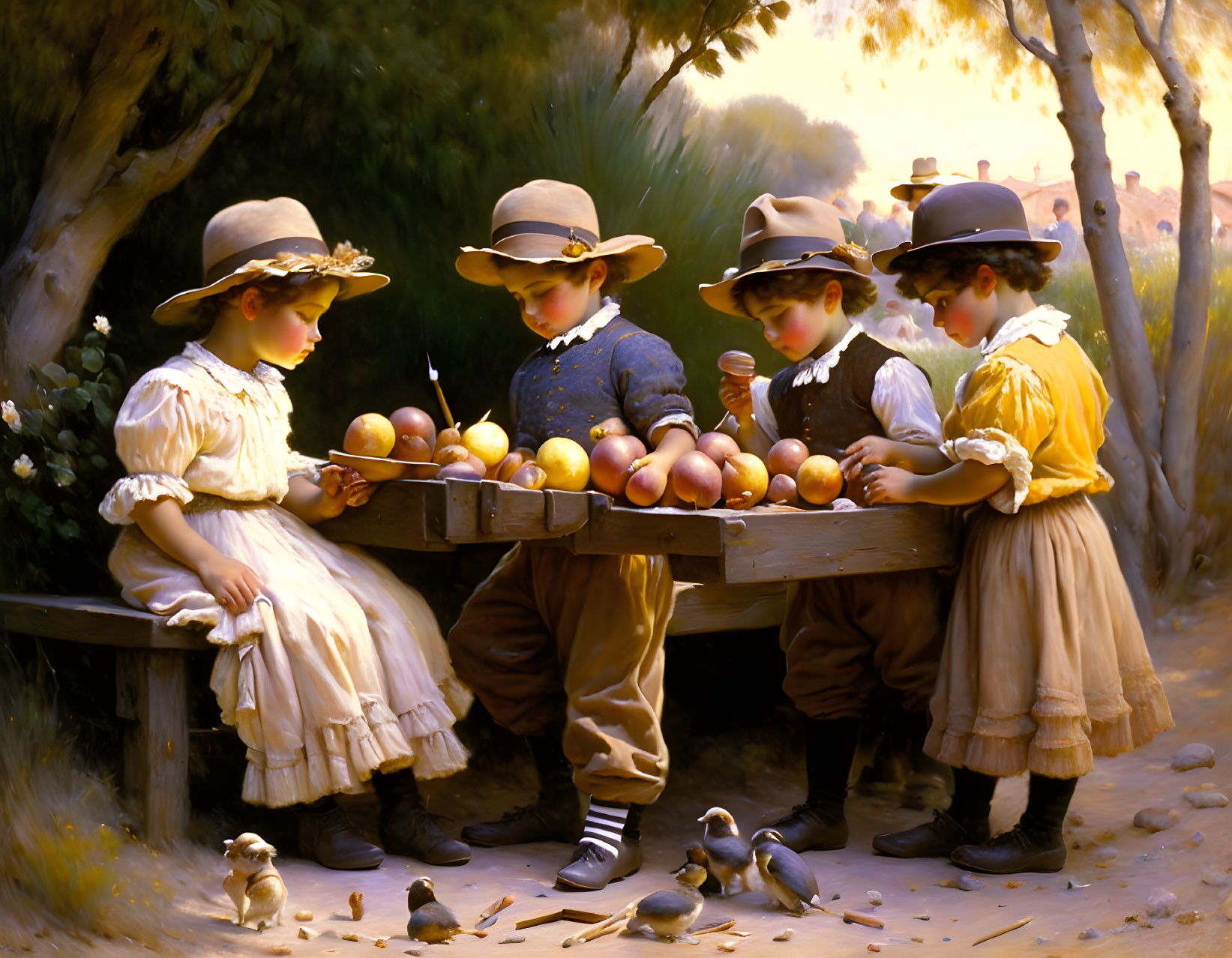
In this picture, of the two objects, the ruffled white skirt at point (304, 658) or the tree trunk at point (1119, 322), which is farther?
the tree trunk at point (1119, 322)

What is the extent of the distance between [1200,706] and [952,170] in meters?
1.87

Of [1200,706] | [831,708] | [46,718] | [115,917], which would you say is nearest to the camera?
[115,917]

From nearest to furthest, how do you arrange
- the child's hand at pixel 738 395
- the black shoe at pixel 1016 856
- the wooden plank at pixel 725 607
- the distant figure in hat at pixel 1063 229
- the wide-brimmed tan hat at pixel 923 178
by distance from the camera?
the black shoe at pixel 1016 856
the child's hand at pixel 738 395
the wooden plank at pixel 725 607
the wide-brimmed tan hat at pixel 923 178
the distant figure in hat at pixel 1063 229

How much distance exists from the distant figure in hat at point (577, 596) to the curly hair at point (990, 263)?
0.70 meters

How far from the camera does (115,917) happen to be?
2652 mm

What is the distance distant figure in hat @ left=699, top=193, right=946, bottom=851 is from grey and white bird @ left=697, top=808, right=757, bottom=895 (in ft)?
1.42

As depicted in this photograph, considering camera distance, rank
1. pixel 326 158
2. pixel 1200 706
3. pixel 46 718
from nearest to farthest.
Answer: pixel 46 718
pixel 1200 706
pixel 326 158

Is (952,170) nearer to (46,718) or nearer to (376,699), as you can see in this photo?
(376,699)

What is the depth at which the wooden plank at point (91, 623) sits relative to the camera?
3.10 m

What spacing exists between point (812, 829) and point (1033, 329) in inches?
54.5

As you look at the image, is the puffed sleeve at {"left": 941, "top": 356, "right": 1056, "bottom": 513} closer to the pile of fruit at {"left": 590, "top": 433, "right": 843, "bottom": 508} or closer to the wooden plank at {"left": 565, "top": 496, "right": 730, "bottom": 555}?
the pile of fruit at {"left": 590, "top": 433, "right": 843, "bottom": 508}

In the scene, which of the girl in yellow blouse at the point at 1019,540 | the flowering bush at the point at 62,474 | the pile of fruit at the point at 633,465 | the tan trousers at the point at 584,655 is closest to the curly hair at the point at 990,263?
the girl in yellow blouse at the point at 1019,540

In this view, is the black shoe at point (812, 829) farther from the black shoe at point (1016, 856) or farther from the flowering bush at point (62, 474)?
the flowering bush at point (62, 474)

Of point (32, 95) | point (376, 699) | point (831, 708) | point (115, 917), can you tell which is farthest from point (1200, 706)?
point (32, 95)
